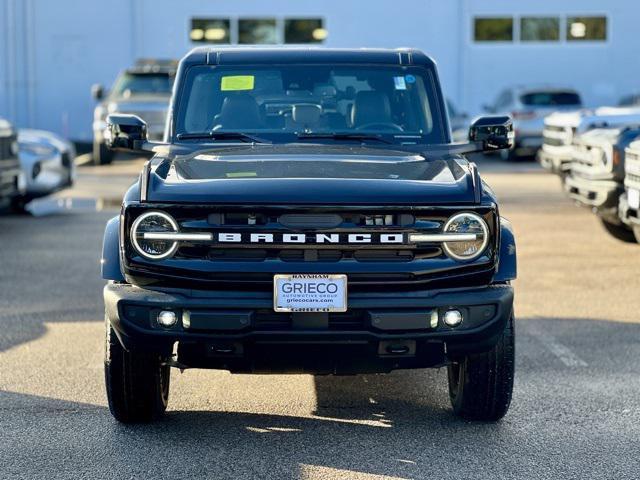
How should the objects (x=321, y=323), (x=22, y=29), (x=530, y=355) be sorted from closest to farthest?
(x=321, y=323)
(x=530, y=355)
(x=22, y=29)

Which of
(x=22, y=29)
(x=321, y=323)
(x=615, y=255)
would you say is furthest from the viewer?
(x=22, y=29)

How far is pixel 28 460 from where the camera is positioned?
224 inches

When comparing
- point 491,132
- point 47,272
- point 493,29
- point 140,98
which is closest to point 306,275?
point 491,132

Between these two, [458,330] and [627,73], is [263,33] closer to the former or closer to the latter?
[627,73]

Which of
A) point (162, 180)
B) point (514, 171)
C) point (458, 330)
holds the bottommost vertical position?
point (514, 171)

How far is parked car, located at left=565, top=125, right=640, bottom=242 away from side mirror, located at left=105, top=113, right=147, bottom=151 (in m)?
6.38

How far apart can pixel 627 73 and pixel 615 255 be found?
2018 cm

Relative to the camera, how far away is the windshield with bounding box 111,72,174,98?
976 inches

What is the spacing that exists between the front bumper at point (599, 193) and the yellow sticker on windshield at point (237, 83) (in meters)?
5.93

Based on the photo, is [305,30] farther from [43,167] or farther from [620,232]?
[620,232]

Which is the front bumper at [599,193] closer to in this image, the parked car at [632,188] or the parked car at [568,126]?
the parked car at [632,188]

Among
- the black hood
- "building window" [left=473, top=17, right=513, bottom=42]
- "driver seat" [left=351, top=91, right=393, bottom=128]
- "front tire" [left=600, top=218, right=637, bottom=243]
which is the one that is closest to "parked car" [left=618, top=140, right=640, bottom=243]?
"front tire" [left=600, top=218, right=637, bottom=243]

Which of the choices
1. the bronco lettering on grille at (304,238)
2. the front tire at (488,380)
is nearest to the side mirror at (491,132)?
the front tire at (488,380)

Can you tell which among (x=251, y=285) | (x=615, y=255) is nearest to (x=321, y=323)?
(x=251, y=285)
